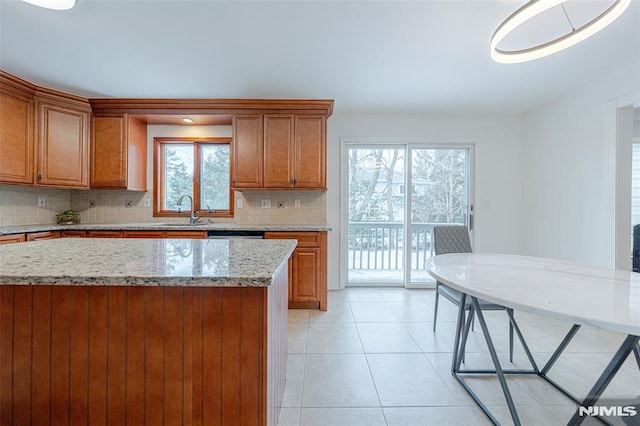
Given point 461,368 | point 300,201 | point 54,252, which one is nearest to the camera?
point 54,252

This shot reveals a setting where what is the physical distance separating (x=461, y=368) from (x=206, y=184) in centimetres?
342

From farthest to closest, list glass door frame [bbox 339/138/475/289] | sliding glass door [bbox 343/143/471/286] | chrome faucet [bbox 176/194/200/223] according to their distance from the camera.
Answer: sliding glass door [bbox 343/143/471/286] < glass door frame [bbox 339/138/475/289] < chrome faucet [bbox 176/194/200/223]

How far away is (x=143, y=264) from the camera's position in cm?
116

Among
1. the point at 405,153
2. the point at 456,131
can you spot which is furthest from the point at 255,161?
the point at 456,131

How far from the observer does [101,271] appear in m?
1.03

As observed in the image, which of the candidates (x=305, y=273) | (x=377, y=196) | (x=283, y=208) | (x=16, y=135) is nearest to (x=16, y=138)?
(x=16, y=135)

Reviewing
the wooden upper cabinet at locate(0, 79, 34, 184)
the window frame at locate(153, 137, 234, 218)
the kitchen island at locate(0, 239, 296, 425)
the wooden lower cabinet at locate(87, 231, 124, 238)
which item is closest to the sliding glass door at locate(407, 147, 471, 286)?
the window frame at locate(153, 137, 234, 218)

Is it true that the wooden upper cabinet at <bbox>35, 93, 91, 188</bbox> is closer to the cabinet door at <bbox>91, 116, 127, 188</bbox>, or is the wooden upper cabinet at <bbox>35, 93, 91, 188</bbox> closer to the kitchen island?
the cabinet door at <bbox>91, 116, 127, 188</bbox>

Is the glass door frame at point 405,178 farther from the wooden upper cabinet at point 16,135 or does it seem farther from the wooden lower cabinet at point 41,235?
the wooden upper cabinet at point 16,135

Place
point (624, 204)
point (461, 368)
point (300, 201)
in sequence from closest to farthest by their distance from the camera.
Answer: point (461, 368) < point (624, 204) < point (300, 201)

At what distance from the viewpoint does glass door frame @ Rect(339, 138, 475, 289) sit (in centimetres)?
388

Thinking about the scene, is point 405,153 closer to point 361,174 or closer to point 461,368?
point 361,174

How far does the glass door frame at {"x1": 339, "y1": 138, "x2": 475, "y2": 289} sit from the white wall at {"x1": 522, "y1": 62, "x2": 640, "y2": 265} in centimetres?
70

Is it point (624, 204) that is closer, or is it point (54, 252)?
point (54, 252)
